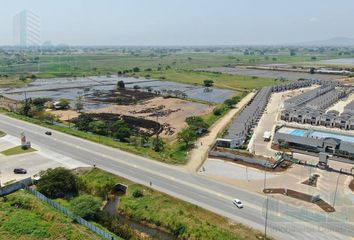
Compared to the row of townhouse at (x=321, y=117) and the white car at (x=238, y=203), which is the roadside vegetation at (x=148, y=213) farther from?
the row of townhouse at (x=321, y=117)

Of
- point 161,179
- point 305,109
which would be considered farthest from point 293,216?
point 305,109

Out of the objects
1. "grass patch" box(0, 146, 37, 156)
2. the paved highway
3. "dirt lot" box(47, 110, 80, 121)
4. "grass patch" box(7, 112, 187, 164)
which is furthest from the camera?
"dirt lot" box(47, 110, 80, 121)

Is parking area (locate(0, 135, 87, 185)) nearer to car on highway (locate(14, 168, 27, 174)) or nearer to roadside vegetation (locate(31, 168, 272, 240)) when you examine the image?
car on highway (locate(14, 168, 27, 174))

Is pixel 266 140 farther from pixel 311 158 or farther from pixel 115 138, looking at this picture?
pixel 115 138

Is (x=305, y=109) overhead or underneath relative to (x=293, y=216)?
overhead

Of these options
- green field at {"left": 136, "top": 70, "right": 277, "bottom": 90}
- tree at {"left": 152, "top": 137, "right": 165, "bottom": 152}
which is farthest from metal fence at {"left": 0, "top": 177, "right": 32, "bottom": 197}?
green field at {"left": 136, "top": 70, "right": 277, "bottom": 90}

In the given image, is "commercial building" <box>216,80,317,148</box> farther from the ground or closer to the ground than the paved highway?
farther from the ground

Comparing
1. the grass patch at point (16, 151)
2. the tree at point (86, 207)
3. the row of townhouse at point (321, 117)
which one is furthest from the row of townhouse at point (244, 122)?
the grass patch at point (16, 151)
